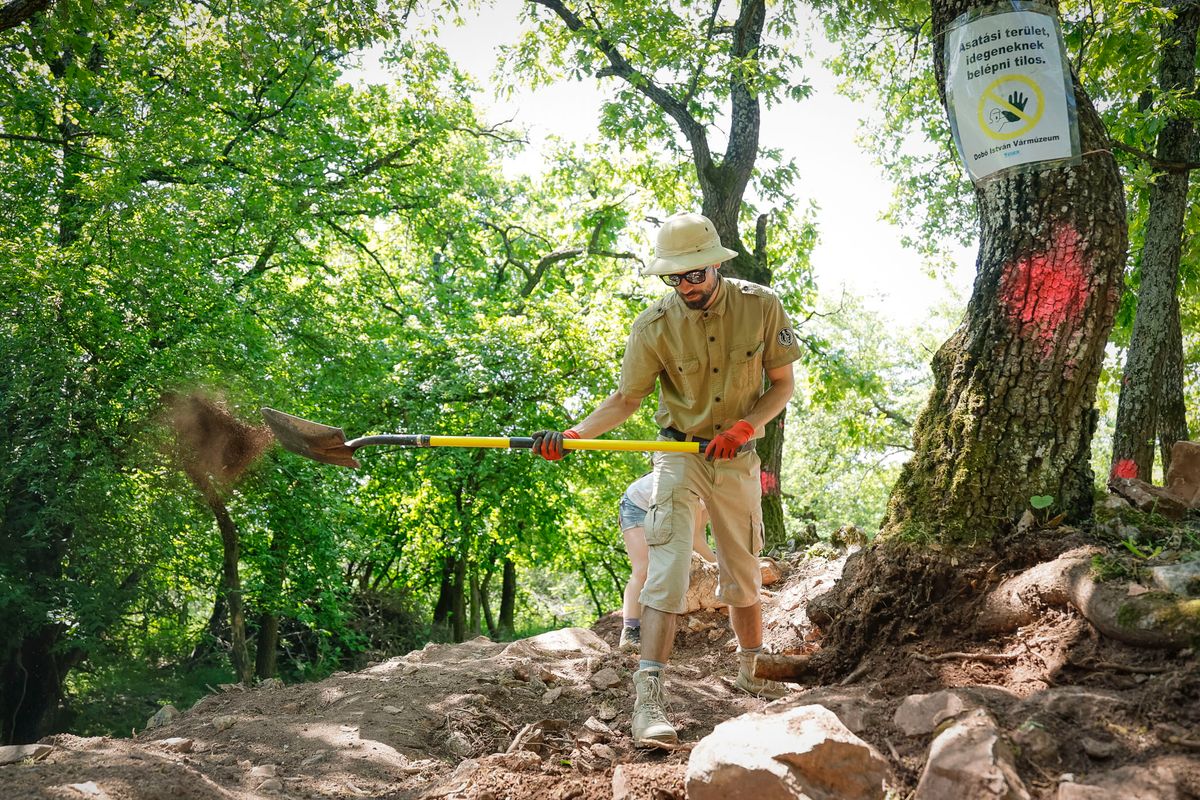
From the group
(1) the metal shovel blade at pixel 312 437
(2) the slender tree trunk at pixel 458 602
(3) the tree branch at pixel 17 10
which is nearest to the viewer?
(3) the tree branch at pixel 17 10

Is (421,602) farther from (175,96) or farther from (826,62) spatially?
(826,62)

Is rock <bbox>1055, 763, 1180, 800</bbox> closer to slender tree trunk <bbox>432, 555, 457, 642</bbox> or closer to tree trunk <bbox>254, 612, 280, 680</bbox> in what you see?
tree trunk <bbox>254, 612, 280, 680</bbox>

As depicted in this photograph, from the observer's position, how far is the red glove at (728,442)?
3.86 metres

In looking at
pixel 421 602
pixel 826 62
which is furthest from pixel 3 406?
pixel 421 602

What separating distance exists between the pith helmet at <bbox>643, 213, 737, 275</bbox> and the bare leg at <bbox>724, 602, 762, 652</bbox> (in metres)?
1.78

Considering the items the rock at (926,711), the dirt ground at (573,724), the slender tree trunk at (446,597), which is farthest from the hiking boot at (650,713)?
the slender tree trunk at (446,597)

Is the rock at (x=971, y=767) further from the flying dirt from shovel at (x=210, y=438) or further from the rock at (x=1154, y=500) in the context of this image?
the flying dirt from shovel at (x=210, y=438)

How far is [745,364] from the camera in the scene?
4062 mm

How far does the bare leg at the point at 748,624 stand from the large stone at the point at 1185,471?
7.15 feet

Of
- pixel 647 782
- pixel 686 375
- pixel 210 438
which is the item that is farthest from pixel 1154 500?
pixel 210 438

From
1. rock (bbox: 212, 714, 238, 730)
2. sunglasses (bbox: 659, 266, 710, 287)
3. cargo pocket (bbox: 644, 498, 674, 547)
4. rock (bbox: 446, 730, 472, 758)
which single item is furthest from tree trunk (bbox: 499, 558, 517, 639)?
sunglasses (bbox: 659, 266, 710, 287)

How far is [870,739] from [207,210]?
1015 cm

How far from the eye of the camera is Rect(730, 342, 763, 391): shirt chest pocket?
4055 millimetres

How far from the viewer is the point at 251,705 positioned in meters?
4.85
